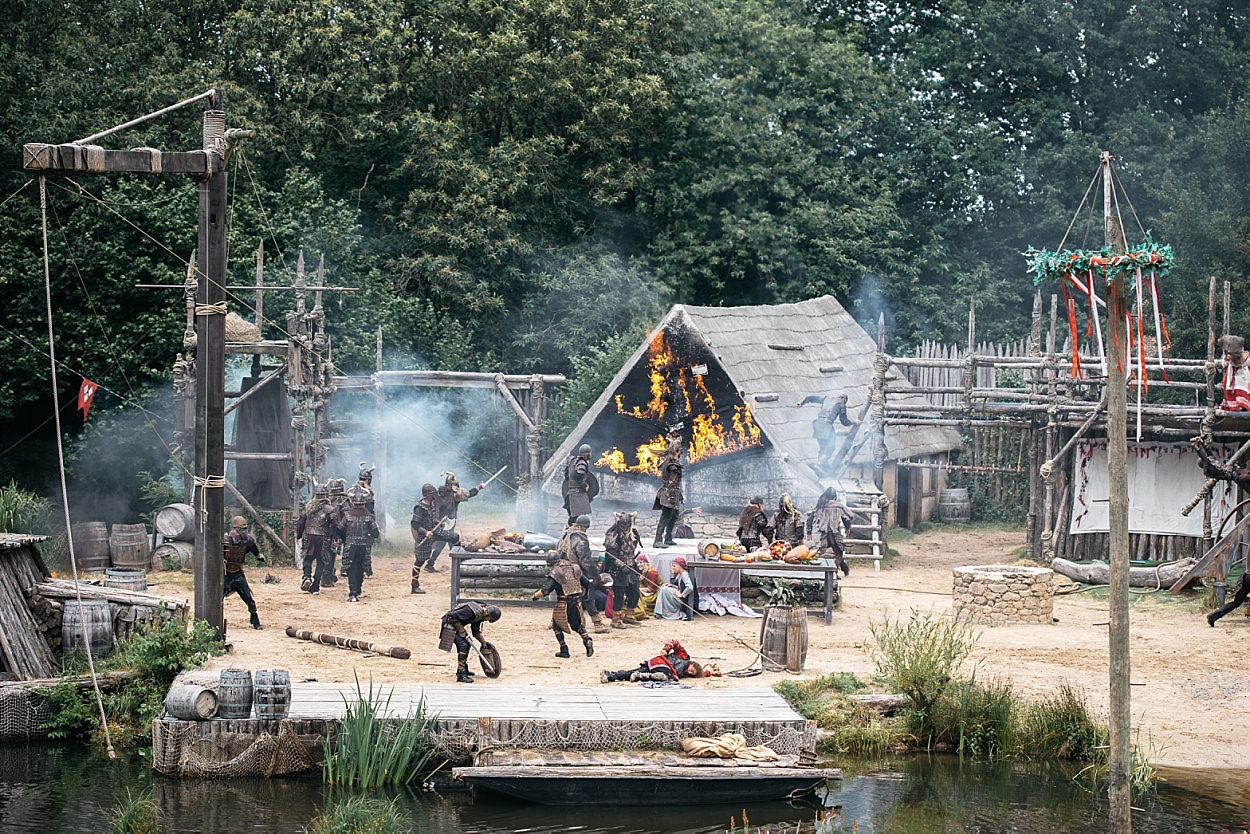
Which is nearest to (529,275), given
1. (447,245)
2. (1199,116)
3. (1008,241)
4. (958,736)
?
(447,245)

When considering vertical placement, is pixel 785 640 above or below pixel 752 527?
below

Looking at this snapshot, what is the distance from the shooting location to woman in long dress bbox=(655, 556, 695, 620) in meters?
18.2

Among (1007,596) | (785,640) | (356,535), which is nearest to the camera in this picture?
(785,640)

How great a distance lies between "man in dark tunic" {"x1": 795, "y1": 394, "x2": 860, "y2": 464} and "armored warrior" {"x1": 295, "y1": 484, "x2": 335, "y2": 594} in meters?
8.90

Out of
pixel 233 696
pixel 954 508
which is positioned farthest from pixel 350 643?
pixel 954 508

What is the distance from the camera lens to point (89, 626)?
46.8 feet

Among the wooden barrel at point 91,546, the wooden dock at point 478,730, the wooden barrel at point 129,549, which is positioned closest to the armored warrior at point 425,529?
the wooden barrel at point 129,549

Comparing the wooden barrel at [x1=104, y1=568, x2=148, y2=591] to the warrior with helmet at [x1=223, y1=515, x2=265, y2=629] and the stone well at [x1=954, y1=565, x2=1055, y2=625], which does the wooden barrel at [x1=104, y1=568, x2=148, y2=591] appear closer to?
the warrior with helmet at [x1=223, y1=515, x2=265, y2=629]

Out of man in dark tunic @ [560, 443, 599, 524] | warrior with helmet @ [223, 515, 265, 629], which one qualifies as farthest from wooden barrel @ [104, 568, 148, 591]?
man in dark tunic @ [560, 443, 599, 524]

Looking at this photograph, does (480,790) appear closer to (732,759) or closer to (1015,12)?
(732,759)

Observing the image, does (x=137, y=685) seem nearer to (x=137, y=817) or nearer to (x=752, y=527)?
(x=137, y=817)

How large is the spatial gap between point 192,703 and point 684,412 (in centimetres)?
1270

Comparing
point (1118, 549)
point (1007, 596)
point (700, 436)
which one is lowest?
point (1007, 596)

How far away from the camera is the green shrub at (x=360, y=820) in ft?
32.3
